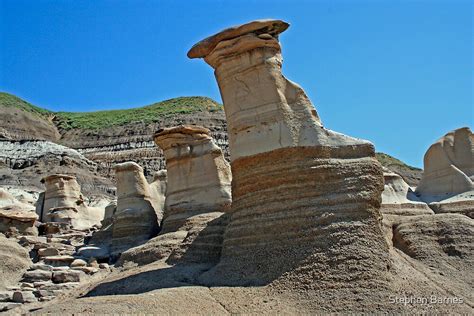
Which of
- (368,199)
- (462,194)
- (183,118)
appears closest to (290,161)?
(368,199)

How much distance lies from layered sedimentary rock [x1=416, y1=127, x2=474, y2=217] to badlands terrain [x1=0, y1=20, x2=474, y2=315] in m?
0.07

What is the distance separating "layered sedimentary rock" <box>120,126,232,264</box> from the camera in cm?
1522

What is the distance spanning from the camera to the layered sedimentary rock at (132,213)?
61.9 ft

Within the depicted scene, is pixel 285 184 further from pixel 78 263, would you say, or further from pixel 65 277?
pixel 78 263

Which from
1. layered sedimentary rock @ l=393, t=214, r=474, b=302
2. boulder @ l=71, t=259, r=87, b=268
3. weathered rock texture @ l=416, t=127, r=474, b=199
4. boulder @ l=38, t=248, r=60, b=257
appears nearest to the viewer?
layered sedimentary rock @ l=393, t=214, r=474, b=302

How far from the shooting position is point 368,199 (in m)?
10.3

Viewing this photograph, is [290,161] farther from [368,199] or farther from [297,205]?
[368,199]

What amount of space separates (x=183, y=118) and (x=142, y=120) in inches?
246

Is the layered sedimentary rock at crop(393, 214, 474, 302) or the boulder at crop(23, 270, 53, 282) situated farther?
the boulder at crop(23, 270, 53, 282)

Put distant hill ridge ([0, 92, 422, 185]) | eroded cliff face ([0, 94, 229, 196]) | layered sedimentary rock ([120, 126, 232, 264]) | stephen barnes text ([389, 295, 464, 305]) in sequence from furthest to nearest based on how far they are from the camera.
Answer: distant hill ridge ([0, 92, 422, 185]) < eroded cliff face ([0, 94, 229, 196]) < layered sedimentary rock ([120, 126, 232, 264]) < stephen barnes text ([389, 295, 464, 305])

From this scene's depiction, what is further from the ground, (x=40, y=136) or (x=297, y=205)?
(x=40, y=136)

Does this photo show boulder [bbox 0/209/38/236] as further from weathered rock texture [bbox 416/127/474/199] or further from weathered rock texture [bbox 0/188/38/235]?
weathered rock texture [bbox 416/127/474/199]

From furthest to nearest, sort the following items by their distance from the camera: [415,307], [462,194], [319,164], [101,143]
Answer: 1. [101,143]
2. [462,194]
3. [319,164]
4. [415,307]

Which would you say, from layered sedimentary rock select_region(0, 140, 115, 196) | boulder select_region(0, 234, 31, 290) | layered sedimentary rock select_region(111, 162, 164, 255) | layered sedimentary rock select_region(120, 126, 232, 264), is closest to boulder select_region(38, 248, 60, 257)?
boulder select_region(0, 234, 31, 290)
